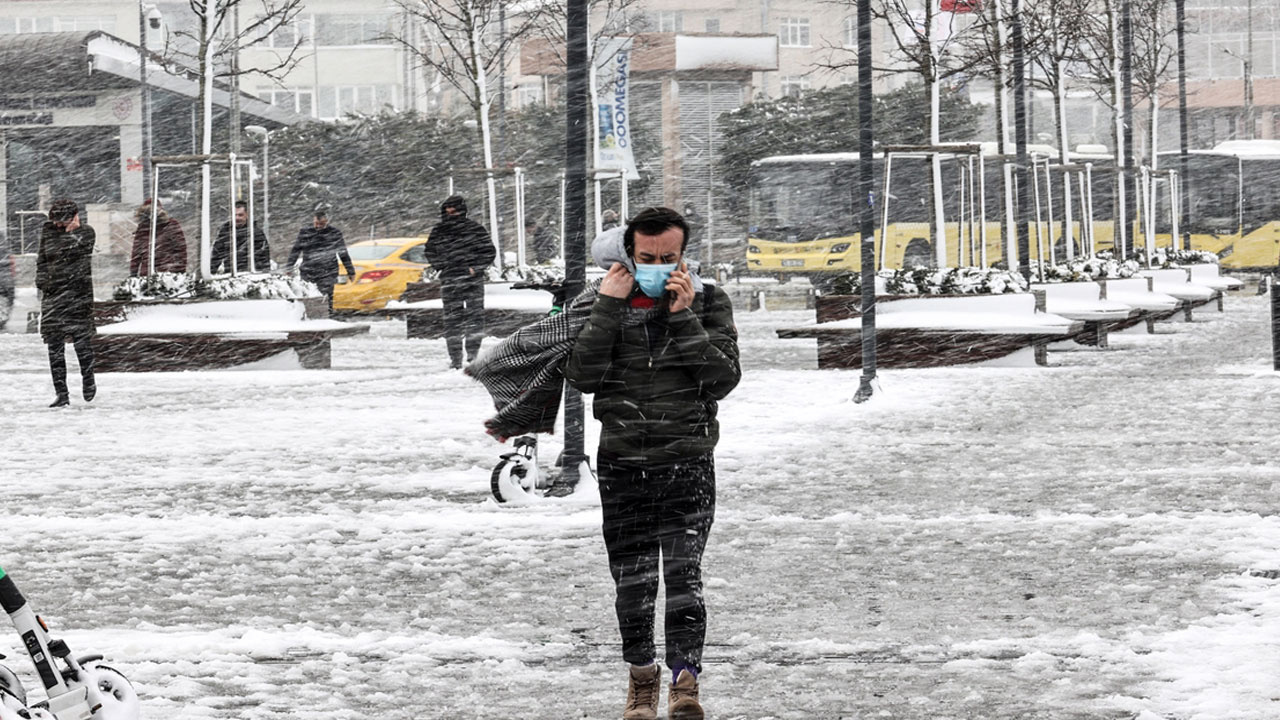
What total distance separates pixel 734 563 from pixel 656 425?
2.93 metres

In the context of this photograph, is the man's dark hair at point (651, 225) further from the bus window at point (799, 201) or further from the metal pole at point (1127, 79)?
the bus window at point (799, 201)

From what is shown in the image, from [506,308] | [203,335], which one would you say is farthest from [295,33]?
[203,335]

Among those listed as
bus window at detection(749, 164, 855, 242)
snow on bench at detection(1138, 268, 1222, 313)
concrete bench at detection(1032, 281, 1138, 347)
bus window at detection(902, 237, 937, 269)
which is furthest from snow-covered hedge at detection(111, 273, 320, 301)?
bus window at detection(749, 164, 855, 242)

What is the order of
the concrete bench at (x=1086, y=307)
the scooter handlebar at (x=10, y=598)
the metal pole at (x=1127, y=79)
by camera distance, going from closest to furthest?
the scooter handlebar at (x=10, y=598) < the concrete bench at (x=1086, y=307) < the metal pole at (x=1127, y=79)

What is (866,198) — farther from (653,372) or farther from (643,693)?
(643,693)

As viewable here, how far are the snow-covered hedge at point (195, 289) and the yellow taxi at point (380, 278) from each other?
1161 centimetres

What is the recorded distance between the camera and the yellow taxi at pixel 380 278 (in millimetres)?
33281

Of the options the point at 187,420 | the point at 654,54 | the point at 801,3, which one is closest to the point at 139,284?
the point at 187,420

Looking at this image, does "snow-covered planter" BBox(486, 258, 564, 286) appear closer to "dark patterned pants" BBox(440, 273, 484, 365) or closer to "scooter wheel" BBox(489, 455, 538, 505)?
"dark patterned pants" BBox(440, 273, 484, 365)

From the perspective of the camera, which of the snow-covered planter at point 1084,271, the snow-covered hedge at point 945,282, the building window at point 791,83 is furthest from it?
the building window at point 791,83

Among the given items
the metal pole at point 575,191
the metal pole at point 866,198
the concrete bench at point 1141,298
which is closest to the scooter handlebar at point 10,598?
the metal pole at point 575,191

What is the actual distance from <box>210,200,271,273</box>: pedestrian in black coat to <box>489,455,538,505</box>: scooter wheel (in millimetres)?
13981

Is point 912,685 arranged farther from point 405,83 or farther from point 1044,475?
point 405,83

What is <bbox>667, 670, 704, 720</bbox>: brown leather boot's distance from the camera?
5480mm
